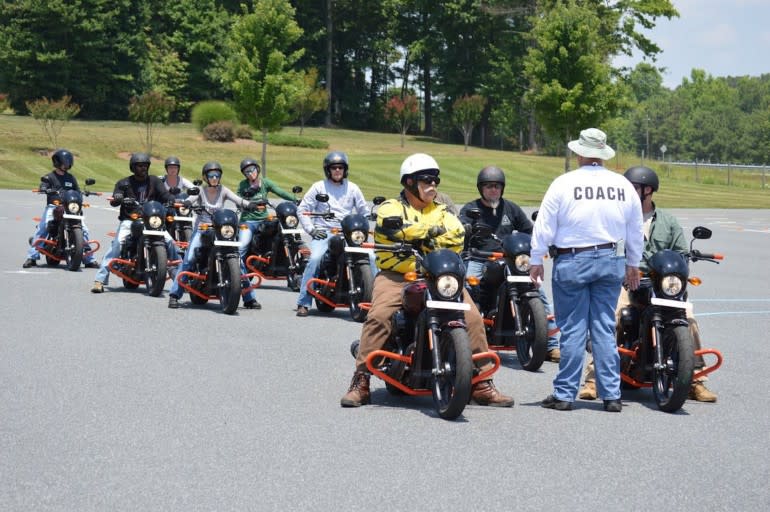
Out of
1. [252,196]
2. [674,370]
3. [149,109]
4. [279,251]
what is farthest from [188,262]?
[149,109]

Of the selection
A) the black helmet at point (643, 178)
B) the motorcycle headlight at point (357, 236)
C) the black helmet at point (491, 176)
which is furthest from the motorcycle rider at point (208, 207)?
the black helmet at point (643, 178)

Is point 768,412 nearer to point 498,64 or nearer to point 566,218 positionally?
point 566,218

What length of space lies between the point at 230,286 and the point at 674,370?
648 centimetres

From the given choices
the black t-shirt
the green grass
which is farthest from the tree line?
the black t-shirt

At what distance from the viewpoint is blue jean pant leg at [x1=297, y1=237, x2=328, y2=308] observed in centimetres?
1392

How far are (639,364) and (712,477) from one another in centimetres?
245

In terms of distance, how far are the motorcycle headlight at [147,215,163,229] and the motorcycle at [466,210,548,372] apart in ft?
17.4

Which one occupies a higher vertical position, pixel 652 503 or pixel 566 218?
pixel 566 218

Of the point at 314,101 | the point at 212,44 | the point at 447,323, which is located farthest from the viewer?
the point at 212,44

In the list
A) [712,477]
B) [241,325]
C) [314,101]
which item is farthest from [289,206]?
[314,101]

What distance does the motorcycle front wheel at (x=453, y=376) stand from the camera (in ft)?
25.2

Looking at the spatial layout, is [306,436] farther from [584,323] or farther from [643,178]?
[643,178]

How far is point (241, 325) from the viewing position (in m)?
12.9

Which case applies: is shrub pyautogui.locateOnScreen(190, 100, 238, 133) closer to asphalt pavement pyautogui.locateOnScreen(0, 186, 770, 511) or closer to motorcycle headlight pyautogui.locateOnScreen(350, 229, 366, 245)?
motorcycle headlight pyautogui.locateOnScreen(350, 229, 366, 245)
